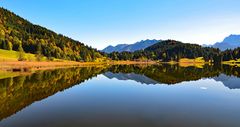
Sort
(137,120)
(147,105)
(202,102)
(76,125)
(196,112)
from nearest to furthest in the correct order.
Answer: (76,125), (137,120), (196,112), (147,105), (202,102)

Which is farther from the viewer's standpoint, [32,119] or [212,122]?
[32,119]

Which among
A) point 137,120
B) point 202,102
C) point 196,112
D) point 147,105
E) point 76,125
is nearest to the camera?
point 76,125

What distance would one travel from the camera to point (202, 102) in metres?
38.8

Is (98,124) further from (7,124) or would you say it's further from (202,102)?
(202,102)

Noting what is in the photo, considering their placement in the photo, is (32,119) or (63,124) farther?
(32,119)

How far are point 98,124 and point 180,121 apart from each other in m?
8.24

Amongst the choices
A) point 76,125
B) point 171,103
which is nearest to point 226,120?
point 171,103

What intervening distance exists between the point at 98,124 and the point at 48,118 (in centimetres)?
643

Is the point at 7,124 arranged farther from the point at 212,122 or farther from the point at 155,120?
the point at 212,122

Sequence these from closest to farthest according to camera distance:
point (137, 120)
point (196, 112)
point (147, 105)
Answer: point (137, 120)
point (196, 112)
point (147, 105)

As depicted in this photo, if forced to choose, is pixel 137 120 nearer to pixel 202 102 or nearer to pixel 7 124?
pixel 7 124

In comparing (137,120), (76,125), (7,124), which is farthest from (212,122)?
(7,124)

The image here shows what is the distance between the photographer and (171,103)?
124 feet

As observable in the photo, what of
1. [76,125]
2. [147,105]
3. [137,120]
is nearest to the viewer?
[76,125]
